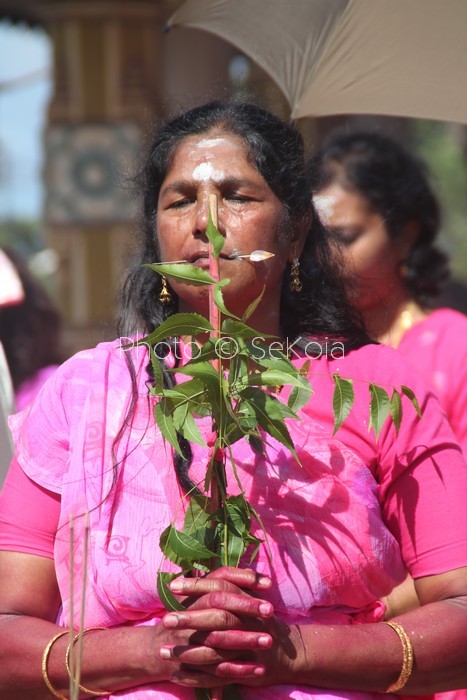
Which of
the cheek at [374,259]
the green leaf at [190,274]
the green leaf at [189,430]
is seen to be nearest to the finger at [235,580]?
the green leaf at [189,430]

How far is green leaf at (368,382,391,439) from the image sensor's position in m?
1.97

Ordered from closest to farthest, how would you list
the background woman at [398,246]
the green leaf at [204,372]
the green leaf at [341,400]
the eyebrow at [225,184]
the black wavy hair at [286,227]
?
the green leaf at [204,372]
the green leaf at [341,400]
the eyebrow at [225,184]
the black wavy hair at [286,227]
the background woman at [398,246]

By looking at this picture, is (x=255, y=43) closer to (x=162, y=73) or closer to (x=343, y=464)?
(x=343, y=464)

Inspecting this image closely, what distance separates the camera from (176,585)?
191 centimetres

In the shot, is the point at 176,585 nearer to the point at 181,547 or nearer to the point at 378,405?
the point at 181,547

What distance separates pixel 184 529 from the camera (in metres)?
1.94

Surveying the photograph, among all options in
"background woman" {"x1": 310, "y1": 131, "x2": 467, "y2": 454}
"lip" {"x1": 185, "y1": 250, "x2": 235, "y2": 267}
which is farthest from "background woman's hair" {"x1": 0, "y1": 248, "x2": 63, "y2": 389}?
"lip" {"x1": 185, "y1": 250, "x2": 235, "y2": 267}

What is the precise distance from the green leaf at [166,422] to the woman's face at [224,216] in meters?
0.33

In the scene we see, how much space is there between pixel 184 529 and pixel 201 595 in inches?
4.3

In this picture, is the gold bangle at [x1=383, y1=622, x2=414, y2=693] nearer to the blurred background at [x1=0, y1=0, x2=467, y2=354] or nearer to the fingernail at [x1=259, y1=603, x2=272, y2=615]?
the fingernail at [x1=259, y1=603, x2=272, y2=615]

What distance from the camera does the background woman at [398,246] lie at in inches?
139

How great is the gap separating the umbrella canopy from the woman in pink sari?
1.92 ft

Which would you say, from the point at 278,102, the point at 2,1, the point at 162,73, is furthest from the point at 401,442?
the point at 2,1

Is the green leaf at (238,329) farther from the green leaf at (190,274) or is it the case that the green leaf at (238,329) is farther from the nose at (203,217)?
the nose at (203,217)
